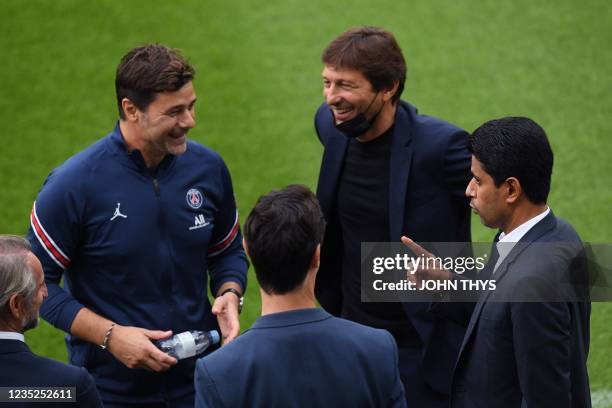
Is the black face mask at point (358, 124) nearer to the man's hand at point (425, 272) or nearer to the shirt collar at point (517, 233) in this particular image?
the man's hand at point (425, 272)

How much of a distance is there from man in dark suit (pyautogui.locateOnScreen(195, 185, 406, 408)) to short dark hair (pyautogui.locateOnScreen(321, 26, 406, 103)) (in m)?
1.56

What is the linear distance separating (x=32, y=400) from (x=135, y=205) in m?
1.09

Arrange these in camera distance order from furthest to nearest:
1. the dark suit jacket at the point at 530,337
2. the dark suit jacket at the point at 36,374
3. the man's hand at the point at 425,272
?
1. the man's hand at the point at 425,272
2. the dark suit jacket at the point at 530,337
3. the dark suit jacket at the point at 36,374

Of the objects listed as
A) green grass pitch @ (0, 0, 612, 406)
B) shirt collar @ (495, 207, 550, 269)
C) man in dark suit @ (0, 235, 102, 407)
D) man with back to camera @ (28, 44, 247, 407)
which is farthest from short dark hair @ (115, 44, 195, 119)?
green grass pitch @ (0, 0, 612, 406)

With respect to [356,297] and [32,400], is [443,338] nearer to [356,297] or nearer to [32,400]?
[356,297]

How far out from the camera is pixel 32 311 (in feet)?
10.5

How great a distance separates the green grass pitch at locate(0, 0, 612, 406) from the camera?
24.8ft

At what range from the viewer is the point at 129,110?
13.3 ft

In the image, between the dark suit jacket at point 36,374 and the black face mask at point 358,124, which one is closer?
the dark suit jacket at point 36,374

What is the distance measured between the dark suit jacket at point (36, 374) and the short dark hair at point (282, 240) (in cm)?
58

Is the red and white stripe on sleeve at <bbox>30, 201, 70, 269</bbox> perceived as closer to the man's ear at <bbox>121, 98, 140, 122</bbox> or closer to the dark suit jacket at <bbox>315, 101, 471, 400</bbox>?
the man's ear at <bbox>121, 98, 140, 122</bbox>

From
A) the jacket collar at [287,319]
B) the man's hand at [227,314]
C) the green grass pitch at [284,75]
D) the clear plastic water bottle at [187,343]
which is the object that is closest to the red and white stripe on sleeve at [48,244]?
the clear plastic water bottle at [187,343]

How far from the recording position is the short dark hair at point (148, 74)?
13.2 feet

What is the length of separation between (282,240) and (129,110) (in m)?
1.35
